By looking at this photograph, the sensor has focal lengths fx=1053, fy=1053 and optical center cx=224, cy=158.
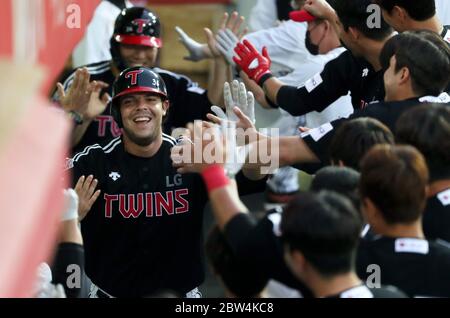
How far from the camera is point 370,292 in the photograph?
3.36m

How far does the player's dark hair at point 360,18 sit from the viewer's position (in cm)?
531

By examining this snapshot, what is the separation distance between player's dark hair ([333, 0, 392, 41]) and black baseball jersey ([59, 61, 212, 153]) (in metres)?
1.70

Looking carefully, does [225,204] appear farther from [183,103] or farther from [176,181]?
[183,103]

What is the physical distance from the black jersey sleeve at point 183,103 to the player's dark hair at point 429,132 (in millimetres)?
2933

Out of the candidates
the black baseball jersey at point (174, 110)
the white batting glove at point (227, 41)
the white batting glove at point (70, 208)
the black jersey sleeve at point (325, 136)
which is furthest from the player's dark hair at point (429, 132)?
the black baseball jersey at point (174, 110)

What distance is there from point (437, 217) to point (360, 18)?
1.53 metres

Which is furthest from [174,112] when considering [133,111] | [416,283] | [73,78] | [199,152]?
[416,283]

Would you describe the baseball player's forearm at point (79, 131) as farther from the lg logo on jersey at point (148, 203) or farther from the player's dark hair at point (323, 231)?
the player's dark hair at point (323, 231)

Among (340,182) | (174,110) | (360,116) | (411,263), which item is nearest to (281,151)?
(360,116)

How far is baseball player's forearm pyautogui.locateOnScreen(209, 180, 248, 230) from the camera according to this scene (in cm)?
355

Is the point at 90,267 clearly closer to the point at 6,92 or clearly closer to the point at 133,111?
the point at 133,111

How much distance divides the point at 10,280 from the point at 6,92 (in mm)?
432

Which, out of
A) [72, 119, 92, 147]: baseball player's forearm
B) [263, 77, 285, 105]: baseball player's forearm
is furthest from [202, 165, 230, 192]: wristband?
[72, 119, 92, 147]: baseball player's forearm
